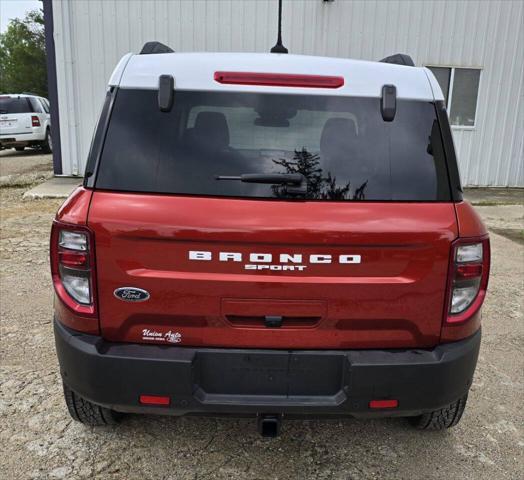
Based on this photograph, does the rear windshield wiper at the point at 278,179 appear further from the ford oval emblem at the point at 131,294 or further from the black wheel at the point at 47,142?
the black wheel at the point at 47,142

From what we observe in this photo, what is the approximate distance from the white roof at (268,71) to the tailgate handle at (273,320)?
95 centimetres

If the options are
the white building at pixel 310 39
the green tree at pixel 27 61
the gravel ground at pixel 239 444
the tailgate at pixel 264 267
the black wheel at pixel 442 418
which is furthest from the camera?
the green tree at pixel 27 61

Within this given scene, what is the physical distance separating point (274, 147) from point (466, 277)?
0.98 meters

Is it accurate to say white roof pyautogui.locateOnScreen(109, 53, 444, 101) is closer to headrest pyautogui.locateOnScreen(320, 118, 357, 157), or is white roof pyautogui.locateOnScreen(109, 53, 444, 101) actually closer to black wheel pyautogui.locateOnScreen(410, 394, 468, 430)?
headrest pyautogui.locateOnScreen(320, 118, 357, 157)

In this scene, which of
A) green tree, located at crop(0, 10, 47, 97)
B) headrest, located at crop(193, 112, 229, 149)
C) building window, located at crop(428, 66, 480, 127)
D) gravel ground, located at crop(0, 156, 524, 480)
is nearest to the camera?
headrest, located at crop(193, 112, 229, 149)

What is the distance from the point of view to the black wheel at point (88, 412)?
253 cm

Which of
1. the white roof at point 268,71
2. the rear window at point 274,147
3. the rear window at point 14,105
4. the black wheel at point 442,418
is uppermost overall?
the white roof at point 268,71

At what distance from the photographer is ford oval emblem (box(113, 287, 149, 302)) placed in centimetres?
203

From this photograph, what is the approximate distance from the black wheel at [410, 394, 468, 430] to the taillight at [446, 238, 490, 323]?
0.68 meters

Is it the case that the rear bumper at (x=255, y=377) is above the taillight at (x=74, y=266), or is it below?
below

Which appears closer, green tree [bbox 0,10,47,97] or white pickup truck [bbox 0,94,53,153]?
white pickup truck [bbox 0,94,53,153]

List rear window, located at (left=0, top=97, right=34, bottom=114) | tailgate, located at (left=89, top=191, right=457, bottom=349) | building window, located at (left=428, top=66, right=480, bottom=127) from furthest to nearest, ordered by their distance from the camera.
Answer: rear window, located at (left=0, top=97, right=34, bottom=114) → building window, located at (left=428, top=66, right=480, bottom=127) → tailgate, located at (left=89, top=191, right=457, bottom=349)

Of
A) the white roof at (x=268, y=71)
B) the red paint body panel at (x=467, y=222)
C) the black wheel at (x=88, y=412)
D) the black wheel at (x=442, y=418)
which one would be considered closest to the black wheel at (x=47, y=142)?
the black wheel at (x=88, y=412)

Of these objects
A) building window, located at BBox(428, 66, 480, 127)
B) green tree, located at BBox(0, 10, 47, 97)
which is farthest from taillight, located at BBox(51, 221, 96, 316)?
green tree, located at BBox(0, 10, 47, 97)
